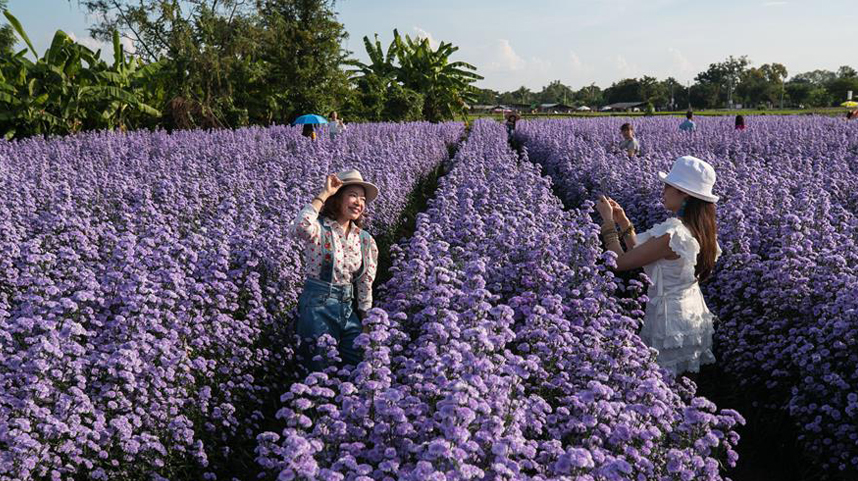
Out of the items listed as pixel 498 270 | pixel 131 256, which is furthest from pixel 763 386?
pixel 131 256

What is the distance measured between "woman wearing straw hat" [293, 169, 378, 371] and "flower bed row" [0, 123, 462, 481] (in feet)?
0.89

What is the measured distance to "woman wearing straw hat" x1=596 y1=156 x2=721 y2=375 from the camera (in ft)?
13.6

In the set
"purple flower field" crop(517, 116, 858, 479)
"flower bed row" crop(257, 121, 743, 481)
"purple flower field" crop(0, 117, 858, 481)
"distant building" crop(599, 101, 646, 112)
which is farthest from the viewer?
"distant building" crop(599, 101, 646, 112)

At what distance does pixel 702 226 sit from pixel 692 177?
35 cm

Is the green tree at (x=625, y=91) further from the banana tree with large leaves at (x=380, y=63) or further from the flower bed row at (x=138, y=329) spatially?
the flower bed row at (x=138, y=329)

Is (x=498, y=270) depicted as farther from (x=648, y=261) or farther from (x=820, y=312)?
(x=820, y=312)

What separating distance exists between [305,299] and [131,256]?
3.88 feet

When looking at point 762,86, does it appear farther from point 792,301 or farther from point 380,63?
point 792,301

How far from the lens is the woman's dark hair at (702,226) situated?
4.32 metres

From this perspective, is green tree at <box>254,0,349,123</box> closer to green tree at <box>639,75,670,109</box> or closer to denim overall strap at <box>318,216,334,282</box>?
denim overall strap at <box>318,216,334,282</box>

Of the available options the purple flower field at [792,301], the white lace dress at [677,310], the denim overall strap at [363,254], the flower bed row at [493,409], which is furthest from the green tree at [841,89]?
the flower bed row at [493,409]

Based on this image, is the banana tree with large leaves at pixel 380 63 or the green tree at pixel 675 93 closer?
the banana tree with large leaves at pixel 380 63

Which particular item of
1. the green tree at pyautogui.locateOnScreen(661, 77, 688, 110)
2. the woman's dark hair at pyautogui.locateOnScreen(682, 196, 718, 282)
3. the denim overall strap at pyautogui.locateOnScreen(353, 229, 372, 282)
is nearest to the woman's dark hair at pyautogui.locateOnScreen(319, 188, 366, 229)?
the denim overall strap at pyautogui.locateOnScreen(353, 229, 372, 282)

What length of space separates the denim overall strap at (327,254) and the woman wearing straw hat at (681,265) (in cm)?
189
